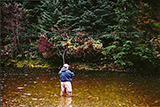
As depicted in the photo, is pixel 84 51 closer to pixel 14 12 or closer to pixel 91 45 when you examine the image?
pixel 91 45

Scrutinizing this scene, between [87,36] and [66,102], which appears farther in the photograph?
[87,36]

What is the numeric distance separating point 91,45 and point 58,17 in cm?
636

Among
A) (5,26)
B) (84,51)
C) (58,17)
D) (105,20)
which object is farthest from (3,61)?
(105,20)

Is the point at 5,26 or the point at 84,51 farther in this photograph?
the point at 5,26

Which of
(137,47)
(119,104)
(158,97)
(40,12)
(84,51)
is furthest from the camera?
(40,12)

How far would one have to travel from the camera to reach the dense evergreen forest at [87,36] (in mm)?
16750

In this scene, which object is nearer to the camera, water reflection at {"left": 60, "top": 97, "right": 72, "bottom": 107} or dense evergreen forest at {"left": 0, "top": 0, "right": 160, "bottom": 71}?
water reflection at {"left": 60, "top": 97, "right": 72, "bottom": 107}

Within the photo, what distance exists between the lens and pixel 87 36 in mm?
18500

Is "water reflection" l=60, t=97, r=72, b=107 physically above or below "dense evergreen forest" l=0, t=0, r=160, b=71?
below

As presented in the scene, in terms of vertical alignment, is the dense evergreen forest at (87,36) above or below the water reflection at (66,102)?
above

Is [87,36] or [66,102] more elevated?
[87,36]

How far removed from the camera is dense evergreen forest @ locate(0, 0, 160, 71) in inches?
659

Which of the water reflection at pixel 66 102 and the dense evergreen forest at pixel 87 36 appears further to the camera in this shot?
the dense evergreen forest at pixel 87 36

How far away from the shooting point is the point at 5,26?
18953mm
